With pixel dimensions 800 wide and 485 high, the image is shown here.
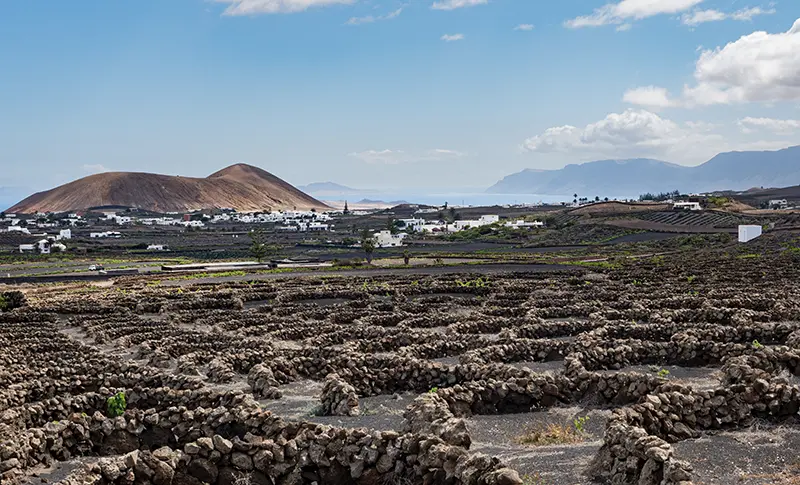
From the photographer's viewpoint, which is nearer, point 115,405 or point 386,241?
point 115,405

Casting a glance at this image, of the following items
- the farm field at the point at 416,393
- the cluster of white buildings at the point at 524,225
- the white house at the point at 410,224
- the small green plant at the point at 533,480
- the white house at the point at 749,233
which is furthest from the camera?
the white house at the point at 410,224

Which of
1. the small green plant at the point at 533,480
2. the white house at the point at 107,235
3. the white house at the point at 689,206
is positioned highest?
the white house at the point at 107,235

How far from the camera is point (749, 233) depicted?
90250 mm

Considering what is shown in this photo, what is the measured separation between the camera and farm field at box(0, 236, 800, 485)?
11508 mm

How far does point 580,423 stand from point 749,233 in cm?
8696

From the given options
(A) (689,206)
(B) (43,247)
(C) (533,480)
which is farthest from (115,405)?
(A) (689,206)

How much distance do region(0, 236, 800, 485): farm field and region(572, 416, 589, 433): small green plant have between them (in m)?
0.05

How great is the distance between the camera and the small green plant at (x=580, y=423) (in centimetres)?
1438

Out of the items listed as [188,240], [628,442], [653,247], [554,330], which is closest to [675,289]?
[554,330]

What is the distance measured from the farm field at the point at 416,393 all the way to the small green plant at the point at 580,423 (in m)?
0.05

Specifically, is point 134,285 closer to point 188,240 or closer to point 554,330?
point 554,330

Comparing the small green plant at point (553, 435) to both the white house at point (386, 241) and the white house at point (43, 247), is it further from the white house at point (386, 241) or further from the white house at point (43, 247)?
the white house at point (43, 247)

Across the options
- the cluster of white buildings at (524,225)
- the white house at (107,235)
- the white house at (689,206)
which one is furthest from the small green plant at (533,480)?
the white house at (107,235)

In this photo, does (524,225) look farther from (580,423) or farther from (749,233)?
(580,423)
